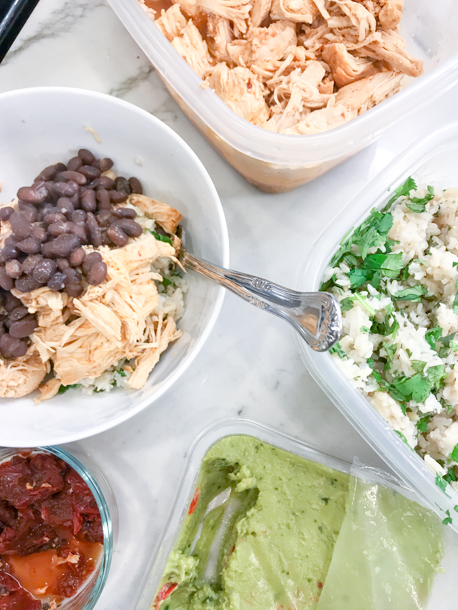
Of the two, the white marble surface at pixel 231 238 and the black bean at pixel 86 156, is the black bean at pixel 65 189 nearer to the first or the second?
the black bean at pixel 86 156

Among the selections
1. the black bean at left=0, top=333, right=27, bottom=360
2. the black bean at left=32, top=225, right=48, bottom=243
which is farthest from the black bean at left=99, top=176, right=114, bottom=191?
the black bean at left=0, top=333, right=27, bottom=360

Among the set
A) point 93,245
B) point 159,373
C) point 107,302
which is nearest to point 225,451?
point 159,373

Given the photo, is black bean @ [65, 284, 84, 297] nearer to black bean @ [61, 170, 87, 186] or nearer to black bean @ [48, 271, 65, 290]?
black bean @ [48, 271, 65, 290]

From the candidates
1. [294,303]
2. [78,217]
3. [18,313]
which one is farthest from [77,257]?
[294,303]

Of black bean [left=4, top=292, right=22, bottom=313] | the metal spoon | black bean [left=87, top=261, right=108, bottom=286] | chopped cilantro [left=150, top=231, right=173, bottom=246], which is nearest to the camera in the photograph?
the metal spoon

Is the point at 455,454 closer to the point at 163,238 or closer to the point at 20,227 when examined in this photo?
the point at 163,238

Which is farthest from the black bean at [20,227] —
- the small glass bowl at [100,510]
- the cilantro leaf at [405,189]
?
the cilantro leaf at [405,189]

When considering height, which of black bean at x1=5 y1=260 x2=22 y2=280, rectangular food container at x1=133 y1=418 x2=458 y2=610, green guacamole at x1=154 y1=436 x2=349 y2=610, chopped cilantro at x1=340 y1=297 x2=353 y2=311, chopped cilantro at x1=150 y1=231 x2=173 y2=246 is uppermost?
black bean at x1=5 y1=260 x2=22 y2=280
